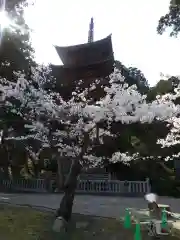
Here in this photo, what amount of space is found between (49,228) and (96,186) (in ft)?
32.8

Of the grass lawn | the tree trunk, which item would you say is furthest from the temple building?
the grass lawn

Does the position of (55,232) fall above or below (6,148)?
below

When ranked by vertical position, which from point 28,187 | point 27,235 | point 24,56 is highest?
point 24,56

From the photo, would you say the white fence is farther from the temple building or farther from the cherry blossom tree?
the cherry blossom tree

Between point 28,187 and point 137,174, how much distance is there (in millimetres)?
7421

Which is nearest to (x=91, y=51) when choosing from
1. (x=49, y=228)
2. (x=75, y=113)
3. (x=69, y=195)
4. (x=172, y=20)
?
(x=172, y=20)

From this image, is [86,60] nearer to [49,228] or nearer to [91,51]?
[91,51]

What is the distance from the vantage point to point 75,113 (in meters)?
9.30

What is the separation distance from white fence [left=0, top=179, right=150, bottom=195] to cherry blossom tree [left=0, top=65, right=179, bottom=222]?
22.7 feet

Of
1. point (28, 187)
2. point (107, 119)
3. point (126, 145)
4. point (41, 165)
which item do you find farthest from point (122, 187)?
point (107, 119)

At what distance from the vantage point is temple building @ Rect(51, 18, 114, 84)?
1753cm

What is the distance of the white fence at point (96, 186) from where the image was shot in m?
17.4

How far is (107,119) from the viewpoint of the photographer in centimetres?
892

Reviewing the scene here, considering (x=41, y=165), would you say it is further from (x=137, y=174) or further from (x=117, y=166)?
(x=137, y=174)
